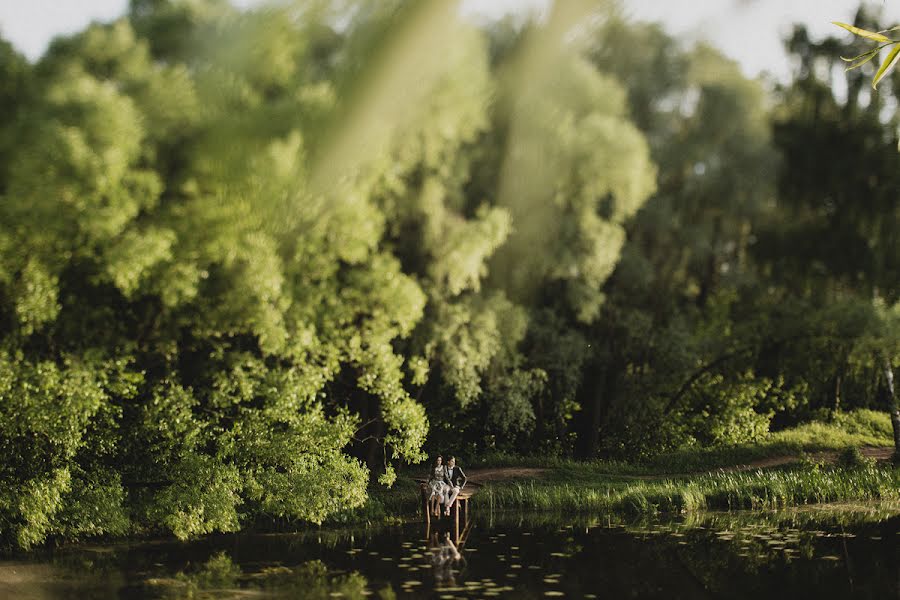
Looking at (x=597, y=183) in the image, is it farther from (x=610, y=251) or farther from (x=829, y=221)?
(x=829, y=221)

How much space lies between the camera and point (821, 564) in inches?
501

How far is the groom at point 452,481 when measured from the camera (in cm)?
1797

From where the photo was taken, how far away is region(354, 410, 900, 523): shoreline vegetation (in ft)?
67.1

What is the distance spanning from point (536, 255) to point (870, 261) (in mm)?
11074

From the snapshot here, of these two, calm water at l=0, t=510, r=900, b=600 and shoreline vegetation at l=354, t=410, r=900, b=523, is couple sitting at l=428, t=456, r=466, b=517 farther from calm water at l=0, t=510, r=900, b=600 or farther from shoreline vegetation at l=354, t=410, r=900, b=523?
shoreline vegetation at l=354, t=410, r=900, b=523

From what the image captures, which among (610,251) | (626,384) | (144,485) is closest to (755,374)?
(626,384)

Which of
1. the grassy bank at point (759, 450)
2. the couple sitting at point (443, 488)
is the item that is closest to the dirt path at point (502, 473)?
the grassy bank at point (759, 450)

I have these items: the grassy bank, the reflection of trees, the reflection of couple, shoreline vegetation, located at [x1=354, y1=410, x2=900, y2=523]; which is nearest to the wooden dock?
the reflection of couple

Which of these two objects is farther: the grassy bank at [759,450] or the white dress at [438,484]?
the grassy bank at [759,450]

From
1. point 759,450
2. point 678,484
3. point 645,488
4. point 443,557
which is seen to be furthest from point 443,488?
point 759,450

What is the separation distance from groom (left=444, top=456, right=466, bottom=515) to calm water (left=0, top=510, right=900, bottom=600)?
2.49 feet

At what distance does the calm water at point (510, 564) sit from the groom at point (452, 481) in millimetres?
757

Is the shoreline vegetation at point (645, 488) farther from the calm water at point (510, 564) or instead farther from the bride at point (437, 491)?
the calm water at point (510, 564)

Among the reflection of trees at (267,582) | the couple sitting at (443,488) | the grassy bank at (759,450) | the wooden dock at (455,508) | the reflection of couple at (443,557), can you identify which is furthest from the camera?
the grassy bank at (759,450)
